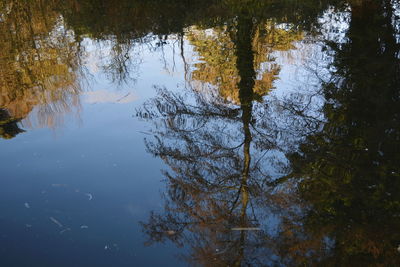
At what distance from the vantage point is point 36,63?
689 centimetres

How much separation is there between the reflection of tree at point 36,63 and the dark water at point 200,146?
42mm

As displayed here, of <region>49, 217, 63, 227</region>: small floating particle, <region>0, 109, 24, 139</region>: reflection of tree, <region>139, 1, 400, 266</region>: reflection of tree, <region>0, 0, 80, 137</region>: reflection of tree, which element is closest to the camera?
<region>139, 1, 400, 266</region>: reflection of tree

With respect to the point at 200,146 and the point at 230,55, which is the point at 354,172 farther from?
the point at 230,55

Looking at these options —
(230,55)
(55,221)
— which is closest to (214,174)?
(55,221)

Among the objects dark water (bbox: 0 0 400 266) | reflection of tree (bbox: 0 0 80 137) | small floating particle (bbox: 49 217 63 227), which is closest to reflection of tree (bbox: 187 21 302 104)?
dark water (bbox: 0 0 400 266)

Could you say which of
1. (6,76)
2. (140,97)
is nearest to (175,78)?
(140,97)

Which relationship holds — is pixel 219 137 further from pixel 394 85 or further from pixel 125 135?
pixel 394 85

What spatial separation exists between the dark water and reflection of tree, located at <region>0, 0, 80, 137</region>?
0.04 meters

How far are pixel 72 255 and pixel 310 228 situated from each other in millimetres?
2078

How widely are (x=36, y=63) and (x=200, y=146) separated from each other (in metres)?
4.09

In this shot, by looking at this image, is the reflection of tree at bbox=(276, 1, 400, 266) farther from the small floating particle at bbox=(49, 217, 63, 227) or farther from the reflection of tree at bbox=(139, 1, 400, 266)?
A: the small floating particle at bbox=(49, 217, 63, 227)

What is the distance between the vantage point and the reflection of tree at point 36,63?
555cm

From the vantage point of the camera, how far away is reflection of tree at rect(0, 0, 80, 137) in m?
5.55

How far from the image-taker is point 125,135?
4.89 m
